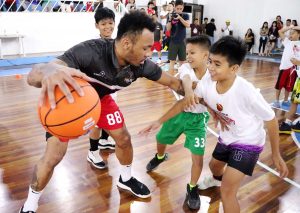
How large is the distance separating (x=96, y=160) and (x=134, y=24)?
5.23 feet

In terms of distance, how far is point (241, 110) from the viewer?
6.64 feet

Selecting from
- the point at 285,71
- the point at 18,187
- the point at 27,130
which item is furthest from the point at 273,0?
the point at 18,187

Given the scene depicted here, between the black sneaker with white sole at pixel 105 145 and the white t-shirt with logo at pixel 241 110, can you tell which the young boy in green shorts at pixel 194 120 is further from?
the black sneaker with white sole at pixel 105 145

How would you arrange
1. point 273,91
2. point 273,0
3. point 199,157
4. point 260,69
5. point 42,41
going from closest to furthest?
point 199,157, point 273,91, point 260,69, point 42,41, point 273,0

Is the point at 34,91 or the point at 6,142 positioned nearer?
the point at 6,142

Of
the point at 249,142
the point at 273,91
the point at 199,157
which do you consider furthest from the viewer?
the point at 273,91

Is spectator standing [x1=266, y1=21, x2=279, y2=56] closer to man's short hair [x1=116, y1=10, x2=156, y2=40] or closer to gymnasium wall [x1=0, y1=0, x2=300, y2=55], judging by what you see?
gymnasium wall [x1=0, y1=0, x2=300, y2=55]

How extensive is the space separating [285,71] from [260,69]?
4215 millimetres

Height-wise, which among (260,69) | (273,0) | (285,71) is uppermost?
(273,0)

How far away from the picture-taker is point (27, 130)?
3.92 metres

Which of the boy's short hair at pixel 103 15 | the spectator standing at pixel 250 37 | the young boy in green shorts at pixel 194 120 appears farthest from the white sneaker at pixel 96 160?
the spectator standing at pixel 250 37

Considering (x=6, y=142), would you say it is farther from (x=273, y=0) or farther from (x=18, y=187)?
(x=273, y=0)

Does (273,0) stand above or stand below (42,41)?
above

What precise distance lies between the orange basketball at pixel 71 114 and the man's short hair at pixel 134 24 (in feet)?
1.84
